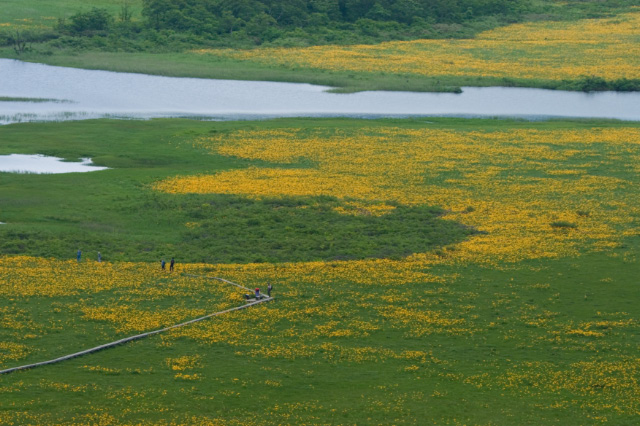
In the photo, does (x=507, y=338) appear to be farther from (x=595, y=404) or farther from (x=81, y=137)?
(x=81, y=137)

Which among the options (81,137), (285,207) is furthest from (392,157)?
(81,137)

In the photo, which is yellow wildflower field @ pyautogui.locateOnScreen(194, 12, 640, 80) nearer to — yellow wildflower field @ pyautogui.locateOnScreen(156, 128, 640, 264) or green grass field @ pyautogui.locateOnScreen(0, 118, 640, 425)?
yellow wildflower field @ pyautogui.locateOnScreen(156, 128, 640, 264)

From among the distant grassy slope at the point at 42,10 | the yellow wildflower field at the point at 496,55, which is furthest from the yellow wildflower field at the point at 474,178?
the distant grassy slope at the point at 42,10

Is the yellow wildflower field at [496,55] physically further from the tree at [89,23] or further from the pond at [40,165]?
the pond at [40,165]

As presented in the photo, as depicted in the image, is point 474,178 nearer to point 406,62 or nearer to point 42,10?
point 406,62

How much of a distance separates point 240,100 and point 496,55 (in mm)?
46007

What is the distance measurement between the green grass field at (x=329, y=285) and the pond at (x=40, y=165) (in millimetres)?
1859

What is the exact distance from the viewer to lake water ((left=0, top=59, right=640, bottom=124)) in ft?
322

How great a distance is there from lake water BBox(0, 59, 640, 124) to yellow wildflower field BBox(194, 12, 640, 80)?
29.6ft

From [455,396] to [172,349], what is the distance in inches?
452

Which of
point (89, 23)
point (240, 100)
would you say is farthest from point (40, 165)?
point (89, 23)

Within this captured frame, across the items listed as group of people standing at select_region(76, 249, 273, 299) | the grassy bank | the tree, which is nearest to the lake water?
the grassy bank

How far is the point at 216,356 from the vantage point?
36688mm

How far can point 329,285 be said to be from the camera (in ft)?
152
